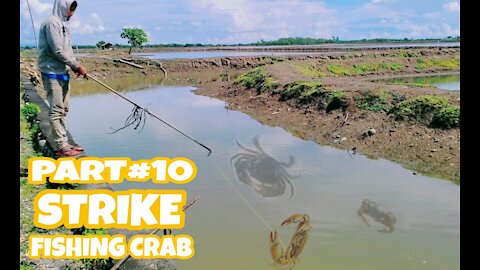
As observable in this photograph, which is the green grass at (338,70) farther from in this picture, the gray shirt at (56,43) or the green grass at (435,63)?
the gray shirt at (56,43)

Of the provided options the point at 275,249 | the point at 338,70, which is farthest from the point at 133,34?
the point at 275,249

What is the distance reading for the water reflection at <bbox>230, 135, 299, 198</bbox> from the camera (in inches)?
269

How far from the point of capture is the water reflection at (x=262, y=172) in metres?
6.84

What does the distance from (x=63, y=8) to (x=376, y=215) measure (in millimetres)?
4760

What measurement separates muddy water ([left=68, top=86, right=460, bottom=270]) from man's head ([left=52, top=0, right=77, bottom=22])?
264 cm

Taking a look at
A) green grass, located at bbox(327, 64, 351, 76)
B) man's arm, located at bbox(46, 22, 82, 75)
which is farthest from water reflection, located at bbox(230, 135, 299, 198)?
green grass, located at bbox(327, 64, 351, 76)

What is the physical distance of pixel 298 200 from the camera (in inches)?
249

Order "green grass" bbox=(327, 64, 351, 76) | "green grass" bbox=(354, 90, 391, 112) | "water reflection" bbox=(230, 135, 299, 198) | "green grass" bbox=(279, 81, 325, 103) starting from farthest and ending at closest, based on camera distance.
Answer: "green grass" bbox=(327, 64, 351, 76) → "green grass" bbox=(279, 81, 325, 103) → "green grass" bbox=(354, 90, 391, 112) → "water reflection" bbox=(230, 135, 299, 198)

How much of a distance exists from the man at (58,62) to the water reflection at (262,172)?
9.43 feet

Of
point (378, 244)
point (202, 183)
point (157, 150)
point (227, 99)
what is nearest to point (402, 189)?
point (378, 244)

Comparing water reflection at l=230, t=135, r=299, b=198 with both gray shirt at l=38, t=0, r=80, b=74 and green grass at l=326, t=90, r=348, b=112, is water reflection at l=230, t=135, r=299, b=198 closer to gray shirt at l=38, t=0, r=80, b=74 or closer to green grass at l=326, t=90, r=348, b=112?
green grass at l=326, t=90, r=348, b=112

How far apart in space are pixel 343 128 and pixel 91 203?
708 centimetres

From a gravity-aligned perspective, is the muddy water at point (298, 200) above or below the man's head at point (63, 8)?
below

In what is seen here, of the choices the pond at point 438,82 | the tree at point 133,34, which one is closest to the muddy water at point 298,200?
the pond at point 438,82
